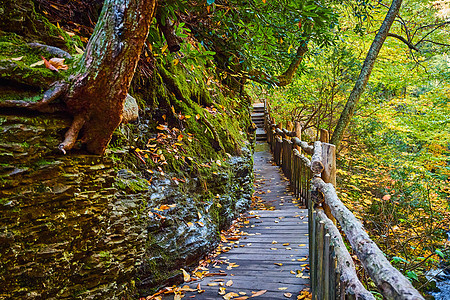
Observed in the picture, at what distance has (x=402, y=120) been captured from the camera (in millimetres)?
8883

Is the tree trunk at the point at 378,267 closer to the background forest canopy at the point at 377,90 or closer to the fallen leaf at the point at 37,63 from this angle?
the fallen leaf at the point at 37,63

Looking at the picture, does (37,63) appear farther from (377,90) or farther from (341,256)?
(377,90)

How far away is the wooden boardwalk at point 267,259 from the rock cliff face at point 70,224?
66cm

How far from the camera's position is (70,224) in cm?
188

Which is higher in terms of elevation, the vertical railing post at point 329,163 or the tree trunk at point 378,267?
the vertical railing post at point 329,163

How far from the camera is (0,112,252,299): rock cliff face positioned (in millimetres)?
1629

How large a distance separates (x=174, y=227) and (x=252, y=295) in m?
1.15

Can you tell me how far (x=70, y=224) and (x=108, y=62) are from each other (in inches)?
45.8

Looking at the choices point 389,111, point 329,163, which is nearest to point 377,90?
point 389,111

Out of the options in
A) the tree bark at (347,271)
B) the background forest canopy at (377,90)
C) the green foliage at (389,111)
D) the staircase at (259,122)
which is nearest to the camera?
the tree bark at (347,271)

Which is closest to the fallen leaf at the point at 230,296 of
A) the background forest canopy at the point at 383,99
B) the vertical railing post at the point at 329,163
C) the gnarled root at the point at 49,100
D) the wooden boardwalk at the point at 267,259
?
the wooden boardwalk at the point at 267,259

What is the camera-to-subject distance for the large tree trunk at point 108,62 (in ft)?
5.85

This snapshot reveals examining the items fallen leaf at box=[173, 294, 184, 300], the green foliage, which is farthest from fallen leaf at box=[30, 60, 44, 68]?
the green foliage

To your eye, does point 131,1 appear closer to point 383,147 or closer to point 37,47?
point 37,47
